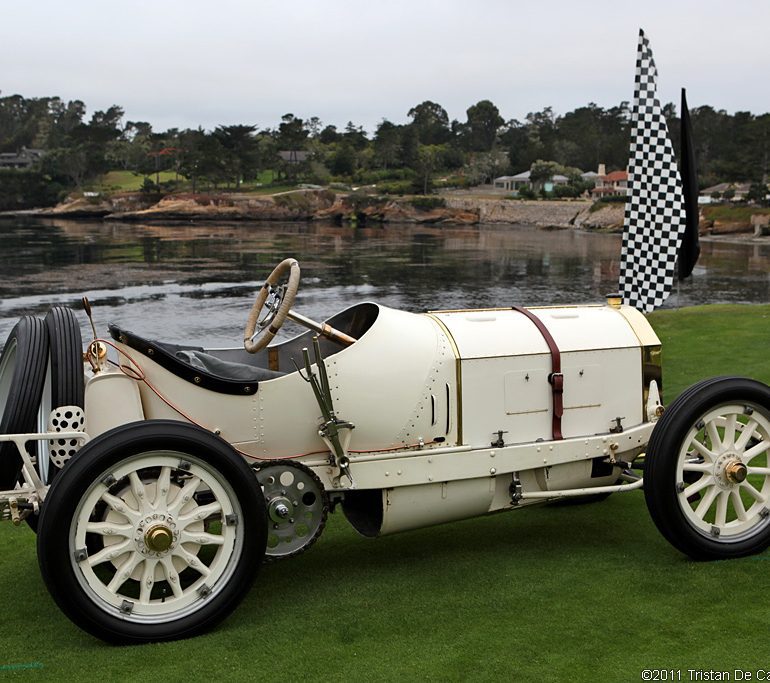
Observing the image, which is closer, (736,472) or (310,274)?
(736,472)

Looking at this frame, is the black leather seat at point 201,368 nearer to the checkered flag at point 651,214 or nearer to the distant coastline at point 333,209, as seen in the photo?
the checkered flag at point 651,214

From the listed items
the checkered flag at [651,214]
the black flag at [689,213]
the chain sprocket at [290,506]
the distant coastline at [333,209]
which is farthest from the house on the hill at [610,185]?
the chain sprocket at [290,506]

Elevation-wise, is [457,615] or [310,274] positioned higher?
[310,274]

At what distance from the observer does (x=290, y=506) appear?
3.91 m

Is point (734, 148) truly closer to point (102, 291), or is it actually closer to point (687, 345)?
point (102, 291)

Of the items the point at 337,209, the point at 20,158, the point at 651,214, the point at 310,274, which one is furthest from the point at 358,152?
the point at 651,214

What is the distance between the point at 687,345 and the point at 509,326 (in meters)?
8.34

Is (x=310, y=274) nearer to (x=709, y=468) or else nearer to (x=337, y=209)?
(x=709, y=468)

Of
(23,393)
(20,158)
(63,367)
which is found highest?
(20,158)

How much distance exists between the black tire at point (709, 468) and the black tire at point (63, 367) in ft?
8.74

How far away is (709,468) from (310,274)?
32.1 meters

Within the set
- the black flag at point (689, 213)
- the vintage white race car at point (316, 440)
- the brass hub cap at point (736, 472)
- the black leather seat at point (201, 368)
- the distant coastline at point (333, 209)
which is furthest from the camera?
the distant coastline at point (333, 209)

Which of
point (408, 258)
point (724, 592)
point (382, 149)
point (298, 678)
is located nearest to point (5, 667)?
point (298, 678)

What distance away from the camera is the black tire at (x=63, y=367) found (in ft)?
11.7
